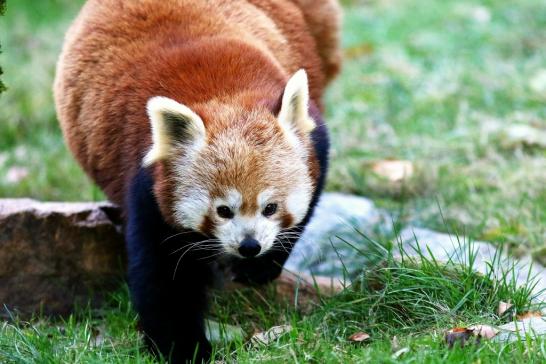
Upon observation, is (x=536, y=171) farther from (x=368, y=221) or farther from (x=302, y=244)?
(x=302, y=244)

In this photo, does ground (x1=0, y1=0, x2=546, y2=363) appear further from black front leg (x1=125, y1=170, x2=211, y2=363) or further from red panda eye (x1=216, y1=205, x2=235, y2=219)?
red panda eye (x1=216, y1=205, x2=235, y2=219)

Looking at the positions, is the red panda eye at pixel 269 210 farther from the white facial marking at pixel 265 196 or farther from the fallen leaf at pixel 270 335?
the fallen leaf at pixel 270 335

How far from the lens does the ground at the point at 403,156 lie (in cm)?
338

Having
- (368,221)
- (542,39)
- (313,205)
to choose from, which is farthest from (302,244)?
(542,39)

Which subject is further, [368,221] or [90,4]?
[368,221]

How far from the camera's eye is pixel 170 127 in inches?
130

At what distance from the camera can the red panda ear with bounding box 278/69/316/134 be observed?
3.33m

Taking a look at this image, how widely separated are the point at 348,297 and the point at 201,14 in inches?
62.1

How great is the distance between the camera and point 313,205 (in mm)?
3746

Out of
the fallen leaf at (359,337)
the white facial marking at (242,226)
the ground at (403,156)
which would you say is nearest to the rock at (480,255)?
the ground at (403,156)

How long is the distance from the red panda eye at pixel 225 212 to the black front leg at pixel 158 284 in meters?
0.27

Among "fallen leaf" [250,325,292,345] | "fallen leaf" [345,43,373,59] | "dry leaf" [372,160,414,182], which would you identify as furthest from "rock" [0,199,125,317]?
"fallen leaf" [345,43,373,59]

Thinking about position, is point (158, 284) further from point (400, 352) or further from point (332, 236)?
point (332, 236)

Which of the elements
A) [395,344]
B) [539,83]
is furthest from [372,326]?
[539,83]
